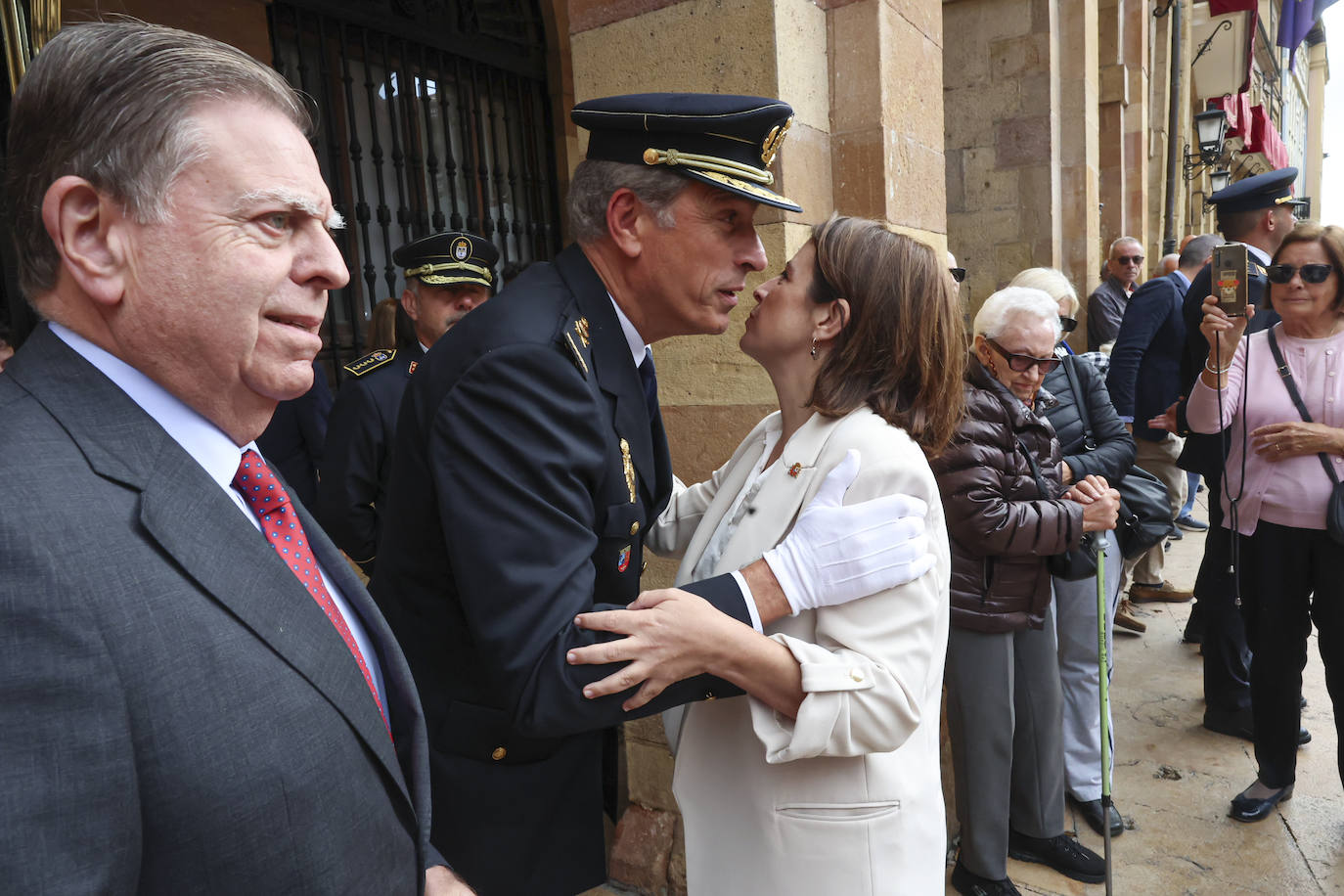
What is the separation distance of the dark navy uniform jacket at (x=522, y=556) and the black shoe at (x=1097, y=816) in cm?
250

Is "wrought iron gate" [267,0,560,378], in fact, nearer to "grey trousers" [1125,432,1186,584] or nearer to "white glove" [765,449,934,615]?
"white glove" [765,449,934,615]

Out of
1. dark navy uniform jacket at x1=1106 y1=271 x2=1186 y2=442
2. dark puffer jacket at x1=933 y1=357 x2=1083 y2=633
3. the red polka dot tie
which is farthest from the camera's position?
dark navy uniform jacket at x1=1106 y1=271 x2=1186 y2=442

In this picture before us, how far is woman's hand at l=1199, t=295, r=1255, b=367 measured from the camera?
3.25 metres

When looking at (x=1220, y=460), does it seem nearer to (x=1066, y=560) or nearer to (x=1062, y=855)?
(x=1066, y=560)

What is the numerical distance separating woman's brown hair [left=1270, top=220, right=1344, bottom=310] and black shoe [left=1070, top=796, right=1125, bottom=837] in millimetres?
2114

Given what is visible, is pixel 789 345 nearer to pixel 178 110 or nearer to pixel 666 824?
pixel 178 110

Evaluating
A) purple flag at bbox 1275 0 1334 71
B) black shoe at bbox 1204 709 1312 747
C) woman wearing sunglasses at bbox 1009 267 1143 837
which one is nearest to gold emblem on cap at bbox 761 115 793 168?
woman wearing sunglasses at bbox 1009 267 1143 837

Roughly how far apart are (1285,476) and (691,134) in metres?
2.90

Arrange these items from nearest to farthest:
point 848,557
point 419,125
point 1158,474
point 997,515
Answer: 1. point 848,557
2. point 997,515
3. point 419,125
4. point 1158,474

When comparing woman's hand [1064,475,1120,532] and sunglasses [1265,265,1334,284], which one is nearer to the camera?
woman's hand [1064,475,1120,532]

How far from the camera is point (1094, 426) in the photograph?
11.4 ft

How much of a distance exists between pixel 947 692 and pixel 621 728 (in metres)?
1.19

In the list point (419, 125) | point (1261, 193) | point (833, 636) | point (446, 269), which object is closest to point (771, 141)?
point (833, 636)

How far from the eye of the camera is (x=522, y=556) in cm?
120
